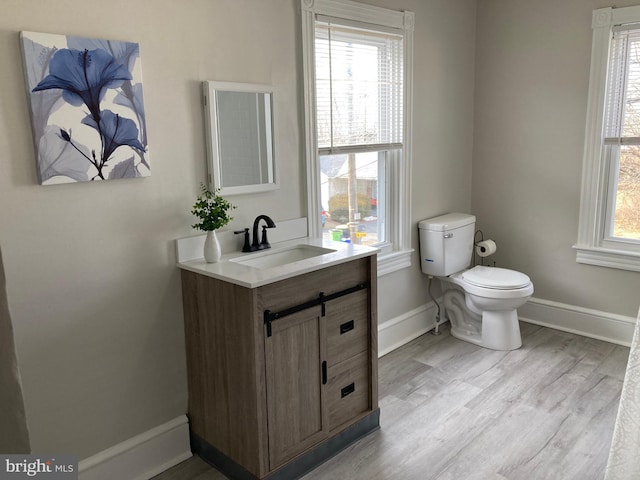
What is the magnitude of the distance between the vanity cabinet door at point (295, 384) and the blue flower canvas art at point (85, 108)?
34.2 inches

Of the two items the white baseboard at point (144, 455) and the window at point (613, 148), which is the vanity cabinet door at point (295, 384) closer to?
the white baseboard at point (144, 455)

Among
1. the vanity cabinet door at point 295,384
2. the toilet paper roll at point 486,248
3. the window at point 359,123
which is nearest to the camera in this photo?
the vanity cabinet door at point 295,384

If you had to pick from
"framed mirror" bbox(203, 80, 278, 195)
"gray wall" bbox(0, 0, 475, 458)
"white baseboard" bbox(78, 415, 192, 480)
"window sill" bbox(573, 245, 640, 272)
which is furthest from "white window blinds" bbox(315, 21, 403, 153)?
"white baseboard" bbox(78, 415, 192, 480)

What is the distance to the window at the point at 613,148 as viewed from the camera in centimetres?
331

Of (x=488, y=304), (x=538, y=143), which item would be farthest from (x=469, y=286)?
(x=538, y=143)

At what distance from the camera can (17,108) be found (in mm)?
1854

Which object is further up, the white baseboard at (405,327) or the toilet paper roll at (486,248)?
the toilet paper roll at (486,248)

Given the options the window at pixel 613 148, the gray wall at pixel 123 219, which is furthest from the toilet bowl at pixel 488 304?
the gray wall at pixel 123 219

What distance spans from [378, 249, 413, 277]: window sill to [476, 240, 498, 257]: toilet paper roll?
60 centimetres

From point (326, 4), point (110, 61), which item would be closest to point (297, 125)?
point (326, 4)

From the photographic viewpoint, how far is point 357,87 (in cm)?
308

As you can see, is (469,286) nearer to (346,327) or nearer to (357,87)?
(346,327)

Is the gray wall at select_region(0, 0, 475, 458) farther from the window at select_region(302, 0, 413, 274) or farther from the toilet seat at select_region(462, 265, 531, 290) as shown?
the toilet seat at select_region(462, 265, 531, 290)

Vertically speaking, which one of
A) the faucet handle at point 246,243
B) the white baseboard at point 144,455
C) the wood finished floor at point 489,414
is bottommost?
the wood finished floor at point 489,414
